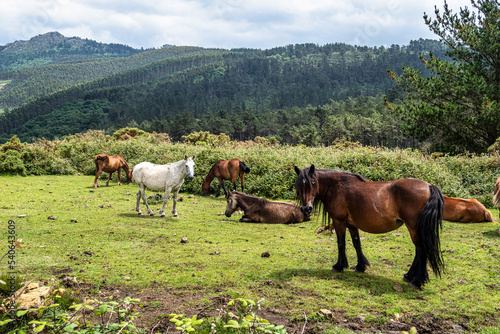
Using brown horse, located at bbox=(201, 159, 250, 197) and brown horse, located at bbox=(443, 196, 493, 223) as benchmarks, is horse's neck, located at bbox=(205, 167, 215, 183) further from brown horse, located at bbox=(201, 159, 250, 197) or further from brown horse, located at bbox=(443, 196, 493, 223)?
brown horse, located at bbox=(443, 196, 493, 223)

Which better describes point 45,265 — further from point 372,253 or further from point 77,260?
point 372,253

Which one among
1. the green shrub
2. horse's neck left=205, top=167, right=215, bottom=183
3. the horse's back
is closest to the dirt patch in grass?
the horse's back

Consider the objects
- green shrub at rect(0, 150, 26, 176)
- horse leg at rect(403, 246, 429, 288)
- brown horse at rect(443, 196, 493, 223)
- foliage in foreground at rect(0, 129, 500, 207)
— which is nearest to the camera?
horse leg at rect(403, 246, 429, 288)

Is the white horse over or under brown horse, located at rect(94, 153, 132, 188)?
over

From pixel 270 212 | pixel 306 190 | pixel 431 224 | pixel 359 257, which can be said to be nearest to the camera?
pixel 431 224

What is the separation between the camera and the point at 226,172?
15.9 meters

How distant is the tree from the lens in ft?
79.0

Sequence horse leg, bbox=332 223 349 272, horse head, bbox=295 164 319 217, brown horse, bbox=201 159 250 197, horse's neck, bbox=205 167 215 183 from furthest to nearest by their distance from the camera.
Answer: horse's neck, bbox=205 167 215 183
brown horse, bbox=201 159 250 197
horse leg, bbox=332 223 349 272
horse head, bbox=295 164 319 217

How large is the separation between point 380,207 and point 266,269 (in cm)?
232

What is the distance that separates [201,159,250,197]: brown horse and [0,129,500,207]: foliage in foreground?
94 cm

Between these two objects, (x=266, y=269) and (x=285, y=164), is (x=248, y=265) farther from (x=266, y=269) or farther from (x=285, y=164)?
(x=285, y=164)

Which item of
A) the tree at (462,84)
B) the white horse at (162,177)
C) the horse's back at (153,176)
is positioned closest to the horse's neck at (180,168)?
the white horse at (162,177)

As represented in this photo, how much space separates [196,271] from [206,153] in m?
13.0

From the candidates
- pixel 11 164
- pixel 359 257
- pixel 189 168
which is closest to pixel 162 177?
pixel 189 168
